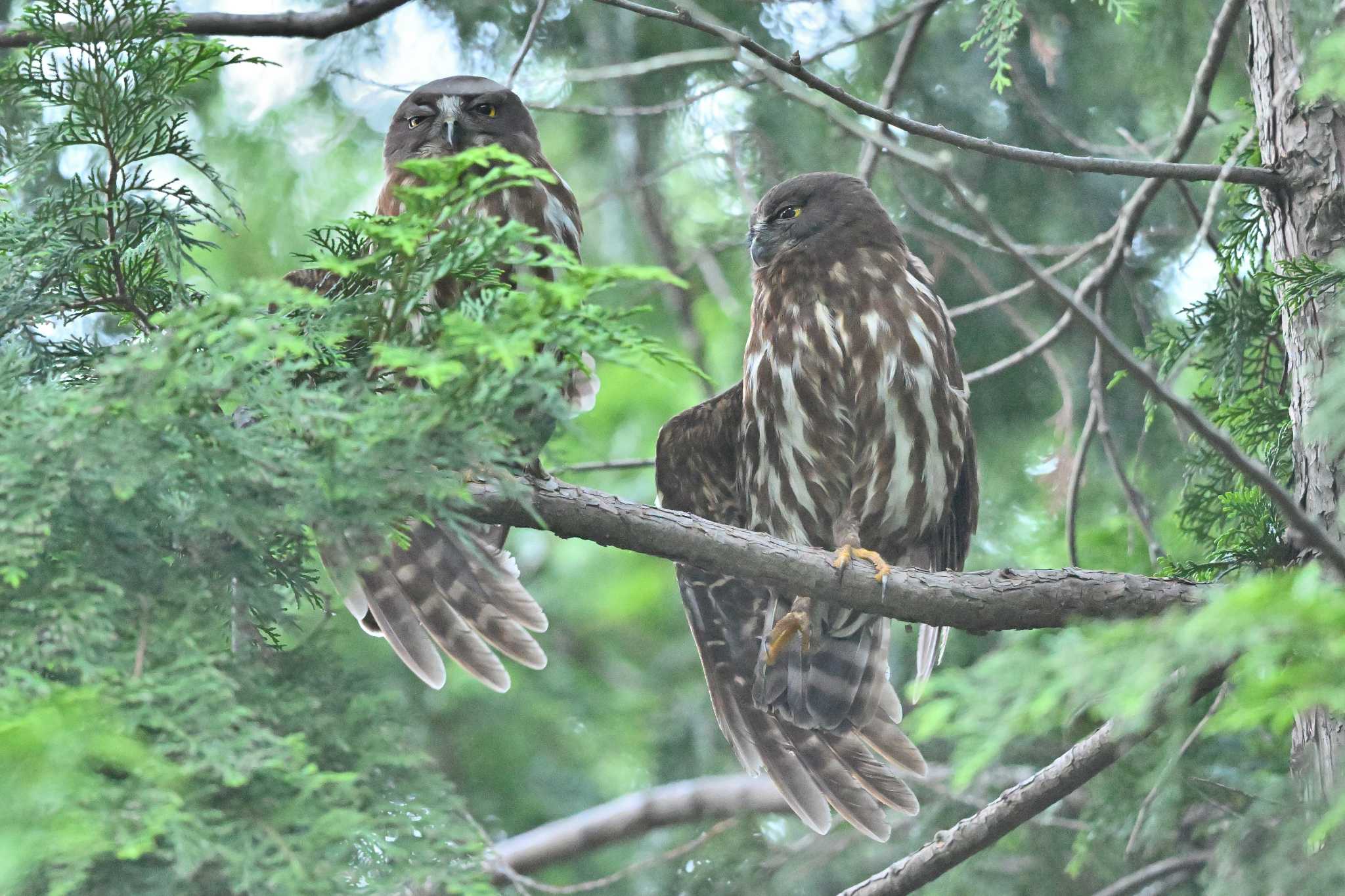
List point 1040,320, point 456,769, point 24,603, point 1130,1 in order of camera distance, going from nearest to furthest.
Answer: point 24,603 → point 1130,1 → point 1040,320 → point 456,769

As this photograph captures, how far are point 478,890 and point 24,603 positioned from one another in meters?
0.80

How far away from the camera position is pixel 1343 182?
9.71 ft

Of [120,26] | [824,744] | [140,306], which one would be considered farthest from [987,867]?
[120,26]

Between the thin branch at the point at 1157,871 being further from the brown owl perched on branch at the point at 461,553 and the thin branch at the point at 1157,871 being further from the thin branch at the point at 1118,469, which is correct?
the brown owl perched on branch at the point at 461,553

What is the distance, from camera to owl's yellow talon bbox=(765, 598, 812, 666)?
4.09m

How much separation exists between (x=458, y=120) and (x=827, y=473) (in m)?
1.70

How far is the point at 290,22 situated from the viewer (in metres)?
3.52

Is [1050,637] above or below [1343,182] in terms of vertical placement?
below

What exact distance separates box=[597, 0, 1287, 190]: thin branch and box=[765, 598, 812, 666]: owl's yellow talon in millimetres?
1745

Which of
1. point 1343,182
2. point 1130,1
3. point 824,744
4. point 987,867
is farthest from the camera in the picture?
point 987,867

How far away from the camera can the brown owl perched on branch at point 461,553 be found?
12.5 feet

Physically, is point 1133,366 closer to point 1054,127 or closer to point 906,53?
point 906,53

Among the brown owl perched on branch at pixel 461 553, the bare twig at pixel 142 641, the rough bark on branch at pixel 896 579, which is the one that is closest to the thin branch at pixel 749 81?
the brown owl perched on branch at pixel 461 553

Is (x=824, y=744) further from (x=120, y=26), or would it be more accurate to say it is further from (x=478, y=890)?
(x=120, y=26)
